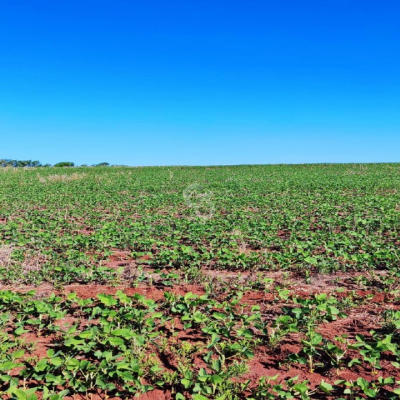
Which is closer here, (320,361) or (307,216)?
(320,361)

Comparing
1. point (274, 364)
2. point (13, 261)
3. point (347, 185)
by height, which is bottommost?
point (274, 364)

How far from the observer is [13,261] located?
6.44 metres

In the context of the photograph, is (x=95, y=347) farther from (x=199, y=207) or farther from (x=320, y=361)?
(x=199, y=207)

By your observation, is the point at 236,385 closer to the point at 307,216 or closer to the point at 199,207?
the point at 307,216

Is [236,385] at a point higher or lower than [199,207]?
lower

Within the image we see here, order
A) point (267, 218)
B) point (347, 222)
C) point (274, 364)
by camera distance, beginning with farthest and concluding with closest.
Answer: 1. point (267, 218)
2. point (347, 222)
3. point (274, 364)

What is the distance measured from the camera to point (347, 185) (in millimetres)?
21125

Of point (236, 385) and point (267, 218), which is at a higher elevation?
point (267, 218)

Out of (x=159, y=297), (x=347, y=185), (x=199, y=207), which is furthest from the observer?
(x=347, y=185)

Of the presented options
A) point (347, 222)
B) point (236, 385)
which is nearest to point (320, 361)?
point (236, 385)

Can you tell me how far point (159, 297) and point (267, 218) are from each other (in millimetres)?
7005

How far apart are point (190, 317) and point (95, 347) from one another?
119 cm

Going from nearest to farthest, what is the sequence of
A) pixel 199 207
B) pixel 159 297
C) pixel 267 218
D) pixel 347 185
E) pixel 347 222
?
1. pixel 159 297
2. pixel 347 222
3. pixel 267 218
4. pixel 199 207
5. pixel 347 185

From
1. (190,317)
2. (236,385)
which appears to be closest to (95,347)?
(190,317)
